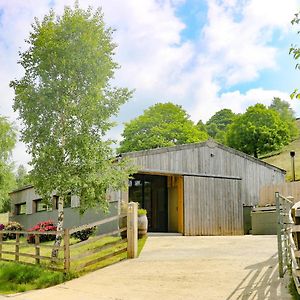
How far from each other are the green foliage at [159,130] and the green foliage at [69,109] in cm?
2935

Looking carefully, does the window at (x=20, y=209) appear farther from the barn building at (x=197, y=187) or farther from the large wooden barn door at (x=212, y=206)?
the large wooden barn door at (x=212, y=206)

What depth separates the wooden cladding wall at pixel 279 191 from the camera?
18.7 m

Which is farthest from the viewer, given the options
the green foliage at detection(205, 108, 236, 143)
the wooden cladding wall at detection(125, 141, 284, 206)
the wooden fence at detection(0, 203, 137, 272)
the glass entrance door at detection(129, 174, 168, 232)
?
the green foliage at detection(205, 108, 236, 143)

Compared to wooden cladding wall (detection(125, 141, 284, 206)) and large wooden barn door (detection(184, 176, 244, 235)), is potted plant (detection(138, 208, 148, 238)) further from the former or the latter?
large wooden barn door (detection(184, 176, 244, 235))

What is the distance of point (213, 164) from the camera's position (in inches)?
773

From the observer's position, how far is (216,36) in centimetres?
992

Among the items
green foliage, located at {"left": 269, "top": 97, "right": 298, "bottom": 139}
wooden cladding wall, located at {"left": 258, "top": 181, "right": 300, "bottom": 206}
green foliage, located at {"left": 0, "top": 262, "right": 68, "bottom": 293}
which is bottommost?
green foliage, located at {"left": 0, "top": 262, "right": 68, "bottom": 293}

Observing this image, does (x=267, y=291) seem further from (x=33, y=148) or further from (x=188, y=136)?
(x=188, y=136)

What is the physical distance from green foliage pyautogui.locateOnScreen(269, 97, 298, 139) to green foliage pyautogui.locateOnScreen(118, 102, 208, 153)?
50.2 ft

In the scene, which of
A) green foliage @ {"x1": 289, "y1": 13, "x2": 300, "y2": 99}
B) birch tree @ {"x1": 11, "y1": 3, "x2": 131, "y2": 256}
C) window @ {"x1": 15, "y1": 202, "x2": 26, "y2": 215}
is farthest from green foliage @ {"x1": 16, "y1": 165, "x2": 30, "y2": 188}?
green foliage @ {"x1": 289, "y1": 13, "x2": 300, "y2": 99}

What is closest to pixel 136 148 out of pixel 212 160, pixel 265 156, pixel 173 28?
pixel 265 156

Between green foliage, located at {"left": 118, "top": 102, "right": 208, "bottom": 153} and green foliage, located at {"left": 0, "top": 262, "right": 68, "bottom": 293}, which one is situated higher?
green foliage, located at {"left": 118, "top": 102, "right": 208, "bottom": 153}

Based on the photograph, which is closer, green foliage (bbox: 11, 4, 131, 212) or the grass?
the grass

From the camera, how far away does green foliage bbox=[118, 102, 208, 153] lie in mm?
43000
